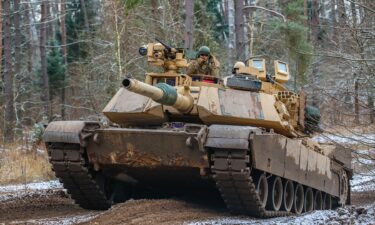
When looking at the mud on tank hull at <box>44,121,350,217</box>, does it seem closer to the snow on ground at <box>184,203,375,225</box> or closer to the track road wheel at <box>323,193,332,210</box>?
the snow on ground at <box>184,203,375,225</box>

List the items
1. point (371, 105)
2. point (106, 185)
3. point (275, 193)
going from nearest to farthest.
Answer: point (371, 105) < point (275, 193) < point (106, 185)

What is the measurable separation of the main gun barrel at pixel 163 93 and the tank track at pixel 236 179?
34.7 inches

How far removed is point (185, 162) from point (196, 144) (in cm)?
40

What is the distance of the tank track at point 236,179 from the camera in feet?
28.1

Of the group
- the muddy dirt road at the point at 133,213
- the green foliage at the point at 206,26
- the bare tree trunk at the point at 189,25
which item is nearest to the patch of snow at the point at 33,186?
the muddy dirt road at the point at 133,213

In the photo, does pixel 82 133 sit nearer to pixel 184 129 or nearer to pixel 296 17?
pixel 184 129

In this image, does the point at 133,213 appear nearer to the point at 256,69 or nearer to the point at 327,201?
the point at 256,69

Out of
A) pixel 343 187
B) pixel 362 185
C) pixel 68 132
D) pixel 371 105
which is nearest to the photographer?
pixel 371 105

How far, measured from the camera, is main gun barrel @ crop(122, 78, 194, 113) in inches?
307

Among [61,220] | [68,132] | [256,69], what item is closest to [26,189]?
[68,132]

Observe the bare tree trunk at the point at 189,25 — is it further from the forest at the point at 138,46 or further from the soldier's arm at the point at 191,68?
the soldier's arm at the point at 191,68

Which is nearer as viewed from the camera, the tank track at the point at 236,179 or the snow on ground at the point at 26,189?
the tank track at the point at 236,179

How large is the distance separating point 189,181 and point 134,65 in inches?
523

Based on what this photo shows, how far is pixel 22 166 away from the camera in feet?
49.4
